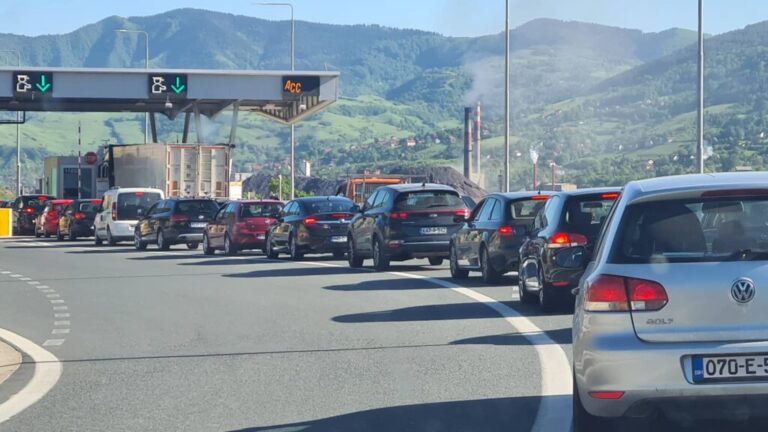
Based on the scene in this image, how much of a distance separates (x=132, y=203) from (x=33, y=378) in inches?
1308

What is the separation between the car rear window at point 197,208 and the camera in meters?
41.0

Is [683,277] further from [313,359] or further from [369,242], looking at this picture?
[369,242]

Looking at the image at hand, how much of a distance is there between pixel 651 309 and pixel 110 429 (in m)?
3.74

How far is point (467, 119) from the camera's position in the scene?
115188 millimetres

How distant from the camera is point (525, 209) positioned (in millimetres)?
21812

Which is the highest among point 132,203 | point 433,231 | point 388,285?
point 132,203

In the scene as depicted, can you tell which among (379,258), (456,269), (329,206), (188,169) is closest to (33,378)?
(456,269)

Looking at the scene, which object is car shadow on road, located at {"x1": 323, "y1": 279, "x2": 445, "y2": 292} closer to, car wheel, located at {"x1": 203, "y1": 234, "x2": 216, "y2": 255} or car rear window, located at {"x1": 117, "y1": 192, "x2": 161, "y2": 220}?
car wheel, located at {"x1": 203, "y1": 234, "x2": 216, "y2": 255}

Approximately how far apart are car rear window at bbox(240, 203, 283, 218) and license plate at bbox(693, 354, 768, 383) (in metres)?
29.2

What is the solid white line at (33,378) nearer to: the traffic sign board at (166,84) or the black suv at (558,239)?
the black suv at (558,239)

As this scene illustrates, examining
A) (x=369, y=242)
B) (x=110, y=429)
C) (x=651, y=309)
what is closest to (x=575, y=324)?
(x=651, y=309)

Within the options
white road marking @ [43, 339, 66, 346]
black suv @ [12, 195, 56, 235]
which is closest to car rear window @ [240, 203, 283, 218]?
white road marking @ [43, 339, 66, 346]

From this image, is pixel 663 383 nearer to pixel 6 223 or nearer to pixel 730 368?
pixel 730 368

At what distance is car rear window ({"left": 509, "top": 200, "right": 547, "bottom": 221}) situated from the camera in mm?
21672
